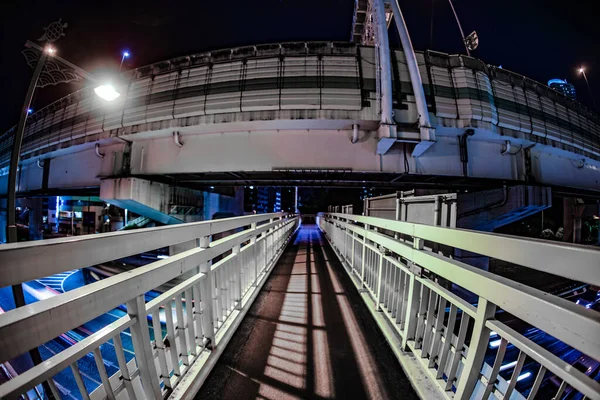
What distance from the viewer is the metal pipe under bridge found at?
0.86 meters

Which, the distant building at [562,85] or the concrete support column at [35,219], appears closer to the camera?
the concrete support column at [35,219]

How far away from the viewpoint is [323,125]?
27.1ft

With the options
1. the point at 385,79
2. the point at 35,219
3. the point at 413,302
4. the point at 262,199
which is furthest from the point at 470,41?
the point at 262,199

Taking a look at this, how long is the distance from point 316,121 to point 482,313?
761cm

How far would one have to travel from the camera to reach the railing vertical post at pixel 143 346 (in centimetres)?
133

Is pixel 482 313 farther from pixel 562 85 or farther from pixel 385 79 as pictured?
pixel 562 85

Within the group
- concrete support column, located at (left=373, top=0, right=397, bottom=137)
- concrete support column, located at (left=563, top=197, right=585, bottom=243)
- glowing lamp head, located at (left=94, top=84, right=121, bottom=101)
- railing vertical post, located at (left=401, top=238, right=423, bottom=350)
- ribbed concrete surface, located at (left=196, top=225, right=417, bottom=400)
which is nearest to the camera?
ribbed concrete surface, located at (left=196, top=225, right=417, bottom=400)

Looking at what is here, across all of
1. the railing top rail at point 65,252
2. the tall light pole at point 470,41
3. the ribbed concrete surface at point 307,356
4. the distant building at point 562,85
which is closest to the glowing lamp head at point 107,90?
the railing top rail at point 65,252

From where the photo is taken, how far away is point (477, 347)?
134 cm

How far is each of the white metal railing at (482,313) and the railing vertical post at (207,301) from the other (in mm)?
2018

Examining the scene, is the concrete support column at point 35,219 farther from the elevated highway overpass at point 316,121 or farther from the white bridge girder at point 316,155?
the white bridge girder at point 316,155

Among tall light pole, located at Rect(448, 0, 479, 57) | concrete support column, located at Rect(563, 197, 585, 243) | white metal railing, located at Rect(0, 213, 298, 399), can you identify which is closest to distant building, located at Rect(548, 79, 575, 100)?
concrete support column, located at Rect(563, 197, 585, 243)

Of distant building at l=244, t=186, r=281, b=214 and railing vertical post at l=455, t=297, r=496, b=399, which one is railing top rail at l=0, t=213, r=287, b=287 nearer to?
railing vertical post at l=455, t=297, r=496, b=399

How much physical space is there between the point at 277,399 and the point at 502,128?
1252 centimetres
